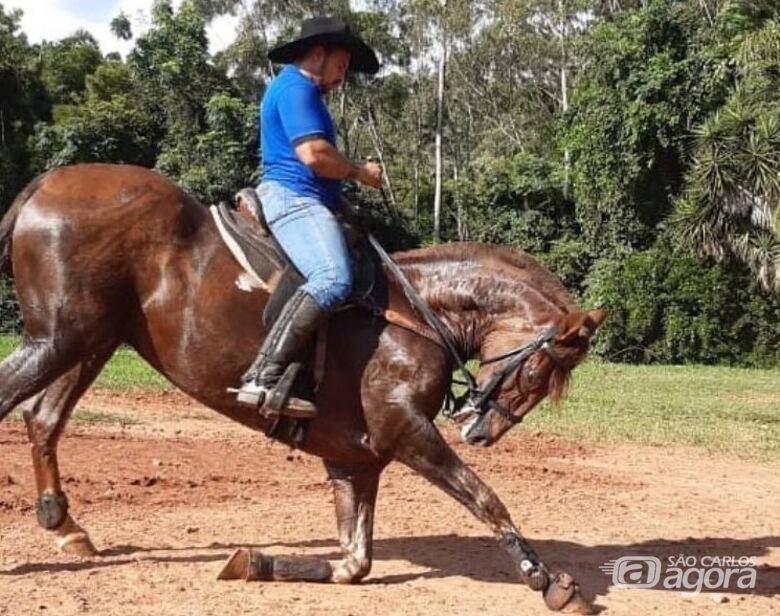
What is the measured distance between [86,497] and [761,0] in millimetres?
15849

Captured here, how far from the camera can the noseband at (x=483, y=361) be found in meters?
5.77

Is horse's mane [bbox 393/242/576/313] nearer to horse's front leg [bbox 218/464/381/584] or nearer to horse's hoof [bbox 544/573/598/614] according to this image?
horse's front leg [bbox 218/464/381/584]

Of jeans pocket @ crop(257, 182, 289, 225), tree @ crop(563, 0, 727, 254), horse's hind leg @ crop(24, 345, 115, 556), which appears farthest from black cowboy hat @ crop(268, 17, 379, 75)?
tree @ crop(563, 0, 727, 254)

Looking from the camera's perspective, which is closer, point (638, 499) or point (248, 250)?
point (248, 250)

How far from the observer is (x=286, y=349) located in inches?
218

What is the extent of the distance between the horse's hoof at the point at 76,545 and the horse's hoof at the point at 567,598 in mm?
2648

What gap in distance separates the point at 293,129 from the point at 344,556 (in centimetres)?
235

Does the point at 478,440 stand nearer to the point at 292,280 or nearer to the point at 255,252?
the point at 292,280

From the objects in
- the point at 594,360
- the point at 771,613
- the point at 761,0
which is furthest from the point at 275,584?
the point at 594,360

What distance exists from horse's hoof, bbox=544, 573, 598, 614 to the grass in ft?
9.60

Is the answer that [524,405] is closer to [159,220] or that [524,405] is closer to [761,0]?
[159,220]

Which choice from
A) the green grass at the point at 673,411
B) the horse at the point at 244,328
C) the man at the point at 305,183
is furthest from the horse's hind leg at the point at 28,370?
the green grass at the point at 673,411

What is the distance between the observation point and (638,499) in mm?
8734

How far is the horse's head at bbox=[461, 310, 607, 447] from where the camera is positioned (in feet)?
18.8
